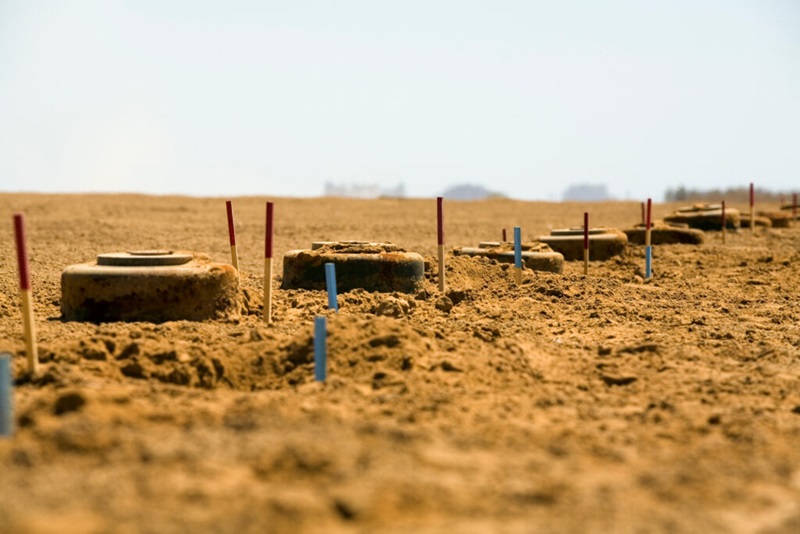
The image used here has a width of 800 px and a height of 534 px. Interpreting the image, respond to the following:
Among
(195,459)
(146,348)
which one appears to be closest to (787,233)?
(146,348)

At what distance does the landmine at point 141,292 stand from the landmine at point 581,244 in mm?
7799

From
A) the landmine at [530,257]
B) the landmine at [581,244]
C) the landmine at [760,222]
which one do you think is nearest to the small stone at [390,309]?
the landmine at [530,257]

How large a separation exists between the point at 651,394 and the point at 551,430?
55.4 inches

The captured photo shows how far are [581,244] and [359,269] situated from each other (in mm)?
6084

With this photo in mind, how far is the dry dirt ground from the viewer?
3.70 m

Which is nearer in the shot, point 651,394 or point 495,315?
point 651,394

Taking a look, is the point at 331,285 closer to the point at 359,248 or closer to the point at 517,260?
the point at 359,248

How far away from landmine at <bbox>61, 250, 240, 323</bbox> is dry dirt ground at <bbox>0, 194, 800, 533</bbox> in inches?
10.4

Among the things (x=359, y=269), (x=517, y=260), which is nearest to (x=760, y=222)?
(x=517, y=260)

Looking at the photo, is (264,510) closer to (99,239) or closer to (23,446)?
(23,446)

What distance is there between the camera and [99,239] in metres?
19.1

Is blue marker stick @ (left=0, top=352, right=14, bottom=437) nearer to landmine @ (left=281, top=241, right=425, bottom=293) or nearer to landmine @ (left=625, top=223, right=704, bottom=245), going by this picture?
landmine @ (left=281, top=241, right=425, bottom=293)

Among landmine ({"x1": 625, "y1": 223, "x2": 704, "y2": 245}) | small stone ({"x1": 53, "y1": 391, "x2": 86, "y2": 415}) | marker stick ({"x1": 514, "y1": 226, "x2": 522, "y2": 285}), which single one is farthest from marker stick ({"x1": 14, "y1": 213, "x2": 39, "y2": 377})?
landmine ({"x1": 625, "y1": 223, "x2": 704, "y2": 245})

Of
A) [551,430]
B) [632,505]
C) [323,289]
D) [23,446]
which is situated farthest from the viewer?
[323,289]
